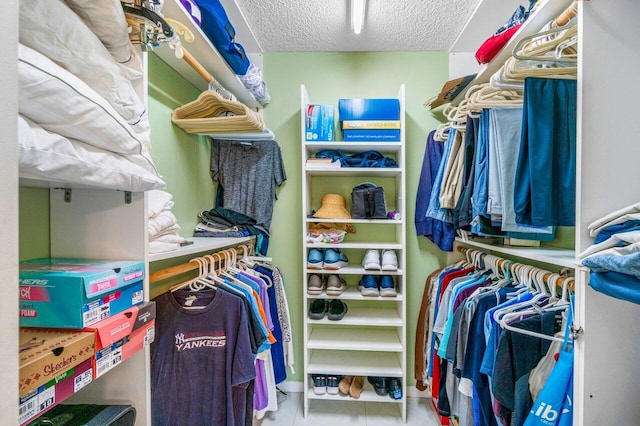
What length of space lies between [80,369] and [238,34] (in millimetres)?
2064

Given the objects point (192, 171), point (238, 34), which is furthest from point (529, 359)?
point (238, 34)

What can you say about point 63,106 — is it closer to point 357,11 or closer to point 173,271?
point 173,271

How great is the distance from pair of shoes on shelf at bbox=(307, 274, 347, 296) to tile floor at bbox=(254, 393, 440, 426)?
781 millimetres

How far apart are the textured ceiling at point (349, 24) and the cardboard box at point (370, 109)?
0.46 m

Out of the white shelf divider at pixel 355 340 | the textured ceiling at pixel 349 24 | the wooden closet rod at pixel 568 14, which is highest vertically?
the textured ceiling at pixel 349 24

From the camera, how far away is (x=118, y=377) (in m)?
0.88

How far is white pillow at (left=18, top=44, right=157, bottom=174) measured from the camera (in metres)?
0.51

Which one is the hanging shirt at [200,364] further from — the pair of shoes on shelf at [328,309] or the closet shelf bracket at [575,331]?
the closet shelf bracket at [575,331]

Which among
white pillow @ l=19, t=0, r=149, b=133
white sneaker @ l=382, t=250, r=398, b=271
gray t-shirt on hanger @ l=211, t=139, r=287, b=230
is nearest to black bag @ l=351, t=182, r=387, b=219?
white sneaker @ l=382, t=250, r=398, b=271

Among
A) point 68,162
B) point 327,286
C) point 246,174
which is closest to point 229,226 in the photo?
point 246,174

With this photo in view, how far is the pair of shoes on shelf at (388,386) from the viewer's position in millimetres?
1947

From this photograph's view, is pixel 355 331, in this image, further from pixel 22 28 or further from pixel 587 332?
pixel 22 28

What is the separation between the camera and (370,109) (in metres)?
1.99

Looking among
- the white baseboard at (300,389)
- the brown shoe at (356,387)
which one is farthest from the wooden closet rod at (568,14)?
the white baseboard at (300,389)
